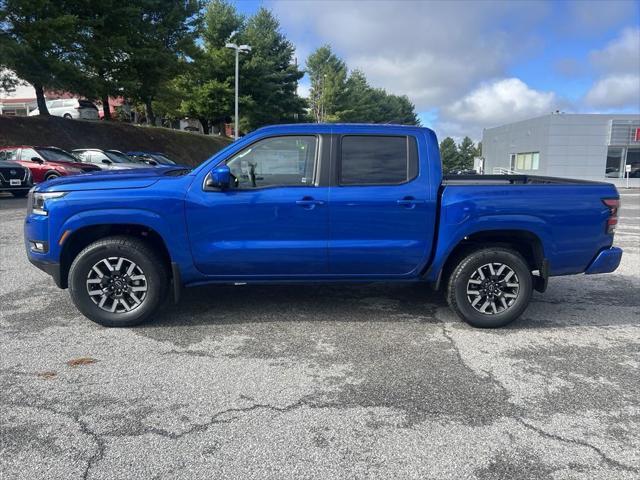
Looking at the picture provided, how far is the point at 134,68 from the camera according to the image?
2673cm

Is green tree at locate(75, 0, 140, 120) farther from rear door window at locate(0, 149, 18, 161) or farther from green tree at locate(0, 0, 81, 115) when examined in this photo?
rear door window at locate(0, 149, 18, 161)

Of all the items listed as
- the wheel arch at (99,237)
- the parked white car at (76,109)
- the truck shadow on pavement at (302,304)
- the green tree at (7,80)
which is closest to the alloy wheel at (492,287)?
the truck shadow on pavement at (302,304)

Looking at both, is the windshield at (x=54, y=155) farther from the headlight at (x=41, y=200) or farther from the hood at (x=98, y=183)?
the hood at (x=98, y=183)

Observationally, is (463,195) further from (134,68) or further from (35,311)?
(134,68)

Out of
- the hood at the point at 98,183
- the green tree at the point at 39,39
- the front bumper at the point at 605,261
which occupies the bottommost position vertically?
the front bumper at the point at 605,261

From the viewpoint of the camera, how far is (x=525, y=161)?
45812mm

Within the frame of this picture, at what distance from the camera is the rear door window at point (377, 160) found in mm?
4551

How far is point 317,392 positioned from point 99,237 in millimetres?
2599

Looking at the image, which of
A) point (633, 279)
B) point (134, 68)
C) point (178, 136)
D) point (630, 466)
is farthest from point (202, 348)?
point (178, 136)

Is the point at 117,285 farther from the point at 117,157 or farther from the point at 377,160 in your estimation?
the point at 117,157

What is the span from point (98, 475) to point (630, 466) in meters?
2.82

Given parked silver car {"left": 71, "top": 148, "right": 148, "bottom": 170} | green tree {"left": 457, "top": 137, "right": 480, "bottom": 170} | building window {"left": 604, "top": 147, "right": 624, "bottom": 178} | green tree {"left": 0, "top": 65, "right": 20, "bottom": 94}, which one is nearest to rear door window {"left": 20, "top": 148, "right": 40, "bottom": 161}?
parked silver car {"left": 71, "top": 148, "right": 148, "bottom": 170}

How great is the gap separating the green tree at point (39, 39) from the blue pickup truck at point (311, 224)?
735 inches

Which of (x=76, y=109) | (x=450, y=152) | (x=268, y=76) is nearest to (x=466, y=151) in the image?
(x=450, y=152)
